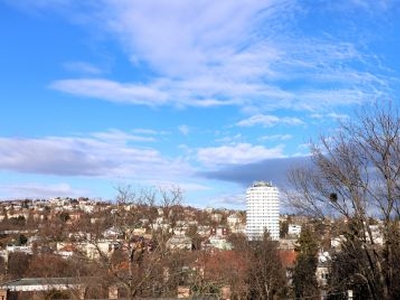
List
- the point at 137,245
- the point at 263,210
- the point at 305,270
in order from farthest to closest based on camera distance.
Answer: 1. the point at 263,210
2. the point at 305,270
3. the point at 137,245

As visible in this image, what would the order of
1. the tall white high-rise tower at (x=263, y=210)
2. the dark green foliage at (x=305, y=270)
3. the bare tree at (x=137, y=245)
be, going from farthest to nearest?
the tall white high-rise tower at (x=263, y=210), the dark green foliage at (x=305, y=270), the bare tree at (x=137, y=245)

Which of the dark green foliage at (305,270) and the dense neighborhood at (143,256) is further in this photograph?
the dark green foliage at (305,270)

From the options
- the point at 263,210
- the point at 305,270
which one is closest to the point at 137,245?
the point at 305,270

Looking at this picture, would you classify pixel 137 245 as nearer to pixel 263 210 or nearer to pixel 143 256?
pixel 143 256

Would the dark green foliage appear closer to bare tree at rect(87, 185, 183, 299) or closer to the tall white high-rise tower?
bare tree at rect(87, 185, 183, 299)

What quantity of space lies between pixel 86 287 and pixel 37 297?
10526mm

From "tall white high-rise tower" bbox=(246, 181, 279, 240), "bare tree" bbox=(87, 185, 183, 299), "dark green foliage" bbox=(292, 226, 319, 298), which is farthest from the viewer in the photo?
"tall white high-rise tower" bbox=(246, 181, 279, 240)

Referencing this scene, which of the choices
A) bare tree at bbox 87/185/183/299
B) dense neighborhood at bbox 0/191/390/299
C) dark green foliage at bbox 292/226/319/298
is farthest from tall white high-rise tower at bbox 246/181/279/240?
bare tree at bbox 87/185/183/299

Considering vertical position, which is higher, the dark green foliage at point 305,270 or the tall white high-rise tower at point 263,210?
the tall white high-rise tower at point 263,210

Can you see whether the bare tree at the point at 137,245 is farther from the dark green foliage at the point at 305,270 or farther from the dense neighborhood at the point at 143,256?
the dark green foliage at the point at 305,270

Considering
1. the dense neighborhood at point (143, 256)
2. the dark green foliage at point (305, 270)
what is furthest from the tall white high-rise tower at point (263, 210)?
the dense neighborhood at point (143, 256)

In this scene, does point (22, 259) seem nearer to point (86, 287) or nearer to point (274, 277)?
point (274, 277)

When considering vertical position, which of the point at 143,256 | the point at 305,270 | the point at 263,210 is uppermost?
the point at 263,210

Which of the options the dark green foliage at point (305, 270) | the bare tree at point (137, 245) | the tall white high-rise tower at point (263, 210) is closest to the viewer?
the bare tree at point (137, 245)
